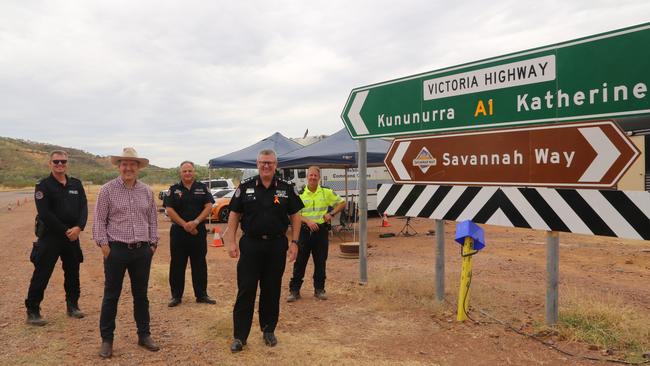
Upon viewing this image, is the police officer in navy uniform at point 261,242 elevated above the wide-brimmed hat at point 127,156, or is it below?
below

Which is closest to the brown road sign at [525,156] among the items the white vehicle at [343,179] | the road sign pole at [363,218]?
the road sign pole at [363,218]

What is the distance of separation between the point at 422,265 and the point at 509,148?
4.25 meters

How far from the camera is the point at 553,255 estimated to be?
4.80 m

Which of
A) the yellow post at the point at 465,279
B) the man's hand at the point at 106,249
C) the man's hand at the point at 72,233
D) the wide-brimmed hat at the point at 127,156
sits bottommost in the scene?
the yellow post at the point at 465,279

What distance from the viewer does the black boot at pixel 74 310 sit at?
543 centimetres

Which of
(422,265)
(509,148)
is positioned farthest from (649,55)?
(422,265)

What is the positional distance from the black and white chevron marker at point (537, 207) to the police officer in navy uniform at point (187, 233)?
2487 millimetres

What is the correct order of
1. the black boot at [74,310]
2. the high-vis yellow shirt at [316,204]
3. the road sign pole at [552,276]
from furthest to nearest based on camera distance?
the high-vis yellow shirt at [316,204] < the black boot at [74,310] < the road sign pole at [552,276]

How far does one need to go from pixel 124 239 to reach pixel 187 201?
1750 millimetres

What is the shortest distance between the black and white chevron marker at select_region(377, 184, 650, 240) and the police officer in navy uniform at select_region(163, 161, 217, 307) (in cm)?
249

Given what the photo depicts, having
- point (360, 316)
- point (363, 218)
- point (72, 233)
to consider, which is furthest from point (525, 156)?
point (72, 233)

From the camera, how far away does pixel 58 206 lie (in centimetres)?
519

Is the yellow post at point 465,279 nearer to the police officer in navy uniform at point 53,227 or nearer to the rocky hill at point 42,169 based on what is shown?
the police officer in navy uniform at point 53,227

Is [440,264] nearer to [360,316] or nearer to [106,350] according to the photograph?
[360,316]
